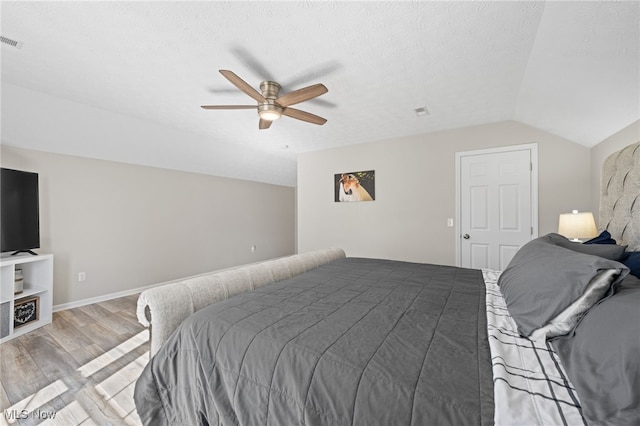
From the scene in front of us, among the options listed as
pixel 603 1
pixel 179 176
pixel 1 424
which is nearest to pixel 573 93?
pixel 603 1

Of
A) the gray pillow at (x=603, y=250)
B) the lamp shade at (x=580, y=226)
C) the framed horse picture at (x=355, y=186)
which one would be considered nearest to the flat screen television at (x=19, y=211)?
the framed horse picture at (x=355, y=186)

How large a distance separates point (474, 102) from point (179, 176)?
4.56m

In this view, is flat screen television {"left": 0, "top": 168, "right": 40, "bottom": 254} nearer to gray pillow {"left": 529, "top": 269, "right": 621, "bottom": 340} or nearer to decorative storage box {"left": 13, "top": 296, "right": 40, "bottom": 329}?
decorative storage box {"left": 13, "top": 296, "right": 40, "bottom": 329}

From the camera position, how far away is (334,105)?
288 centimetres

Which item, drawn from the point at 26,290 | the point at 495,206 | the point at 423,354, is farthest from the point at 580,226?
the point at 26,290

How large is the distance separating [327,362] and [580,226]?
8.80 feet

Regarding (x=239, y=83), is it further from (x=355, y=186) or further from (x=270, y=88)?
(x=355, y=186)

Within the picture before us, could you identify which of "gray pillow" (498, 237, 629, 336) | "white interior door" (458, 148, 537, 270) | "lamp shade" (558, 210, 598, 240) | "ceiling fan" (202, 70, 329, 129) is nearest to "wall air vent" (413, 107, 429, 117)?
"white interior door" (458, 148, 537, 270)

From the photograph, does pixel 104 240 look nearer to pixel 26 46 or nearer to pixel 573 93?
pixel 26 46

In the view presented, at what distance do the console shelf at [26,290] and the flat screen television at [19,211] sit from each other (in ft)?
0.49

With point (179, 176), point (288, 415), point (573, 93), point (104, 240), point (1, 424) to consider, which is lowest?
point (1, 424)

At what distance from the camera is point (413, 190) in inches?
151
